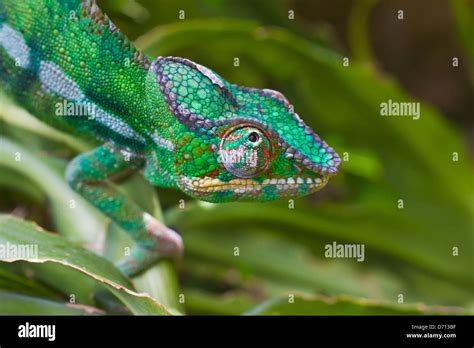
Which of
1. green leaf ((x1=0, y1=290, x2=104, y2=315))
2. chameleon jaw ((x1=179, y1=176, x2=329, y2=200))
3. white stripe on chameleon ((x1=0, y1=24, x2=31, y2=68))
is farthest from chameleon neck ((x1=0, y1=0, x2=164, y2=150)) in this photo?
green leaf ((x1=0, y1=290, x2=104, y2=315))

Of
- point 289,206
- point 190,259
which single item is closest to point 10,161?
→ point 190,259

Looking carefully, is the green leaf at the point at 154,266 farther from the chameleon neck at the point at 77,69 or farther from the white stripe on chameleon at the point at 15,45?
the white stripe on chameleon at the point at 15,45

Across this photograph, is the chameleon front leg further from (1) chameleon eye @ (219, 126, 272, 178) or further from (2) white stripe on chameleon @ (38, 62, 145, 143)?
(1) chameleon eye @ (219, 126, 272, 178)

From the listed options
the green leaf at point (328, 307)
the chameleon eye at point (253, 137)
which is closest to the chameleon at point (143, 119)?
the chameleon eye at point (253, 137)

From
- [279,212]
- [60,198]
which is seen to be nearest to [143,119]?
[60,198]
